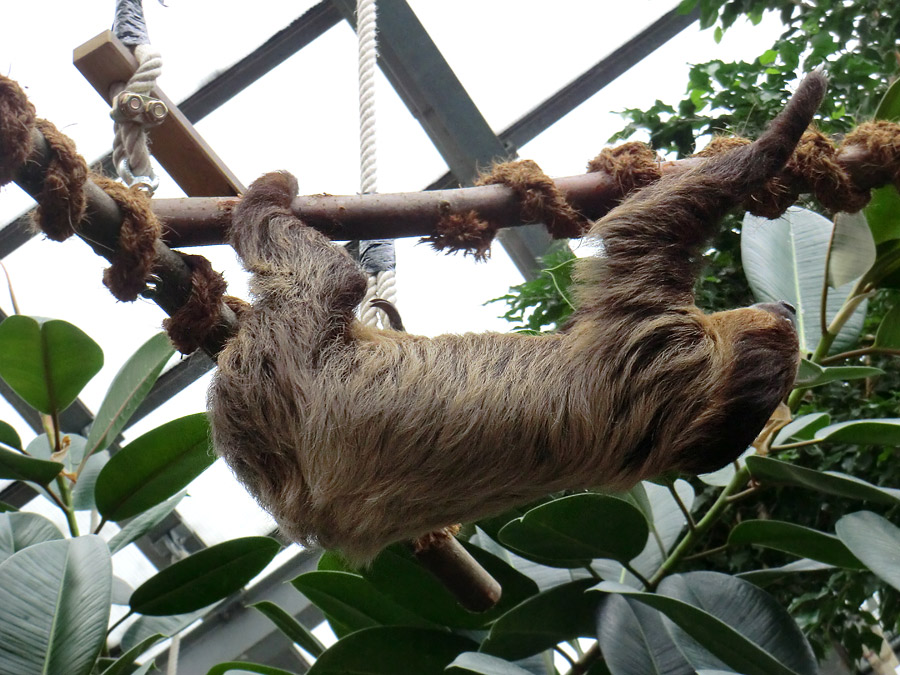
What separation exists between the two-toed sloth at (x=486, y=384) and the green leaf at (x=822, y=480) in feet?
0.42

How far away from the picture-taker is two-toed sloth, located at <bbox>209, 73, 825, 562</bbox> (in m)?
2.54

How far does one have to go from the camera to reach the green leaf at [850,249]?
3033 millimetres

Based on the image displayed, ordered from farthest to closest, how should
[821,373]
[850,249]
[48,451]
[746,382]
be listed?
[48,451] → [850,249] → [821,373] → [746,382]

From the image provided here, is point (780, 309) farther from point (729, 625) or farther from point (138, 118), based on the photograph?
point (138, 118)

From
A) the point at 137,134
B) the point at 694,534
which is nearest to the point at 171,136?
the point at 137,134

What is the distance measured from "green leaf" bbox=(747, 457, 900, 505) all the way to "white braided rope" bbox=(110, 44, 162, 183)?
6.20ft

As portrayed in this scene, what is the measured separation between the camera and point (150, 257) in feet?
7.73

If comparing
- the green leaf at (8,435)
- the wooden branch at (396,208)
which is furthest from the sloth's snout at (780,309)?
the green leaf at (8,435)

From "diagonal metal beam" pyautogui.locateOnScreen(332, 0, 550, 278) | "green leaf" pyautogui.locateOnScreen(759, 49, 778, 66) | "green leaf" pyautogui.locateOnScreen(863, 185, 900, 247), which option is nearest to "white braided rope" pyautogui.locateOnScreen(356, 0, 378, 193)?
"green leaf" pyautogui.locateOnScreen(863, 185, 900, 247)

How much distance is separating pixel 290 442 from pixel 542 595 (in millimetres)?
816

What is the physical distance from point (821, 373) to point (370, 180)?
1524 mm

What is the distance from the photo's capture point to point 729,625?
2533mm

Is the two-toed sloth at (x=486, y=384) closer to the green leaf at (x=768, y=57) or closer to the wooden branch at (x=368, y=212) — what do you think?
the wooden branch at (x=368, y=212)

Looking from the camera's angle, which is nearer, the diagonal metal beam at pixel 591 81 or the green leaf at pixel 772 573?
the green leaf at pixel 772 573
